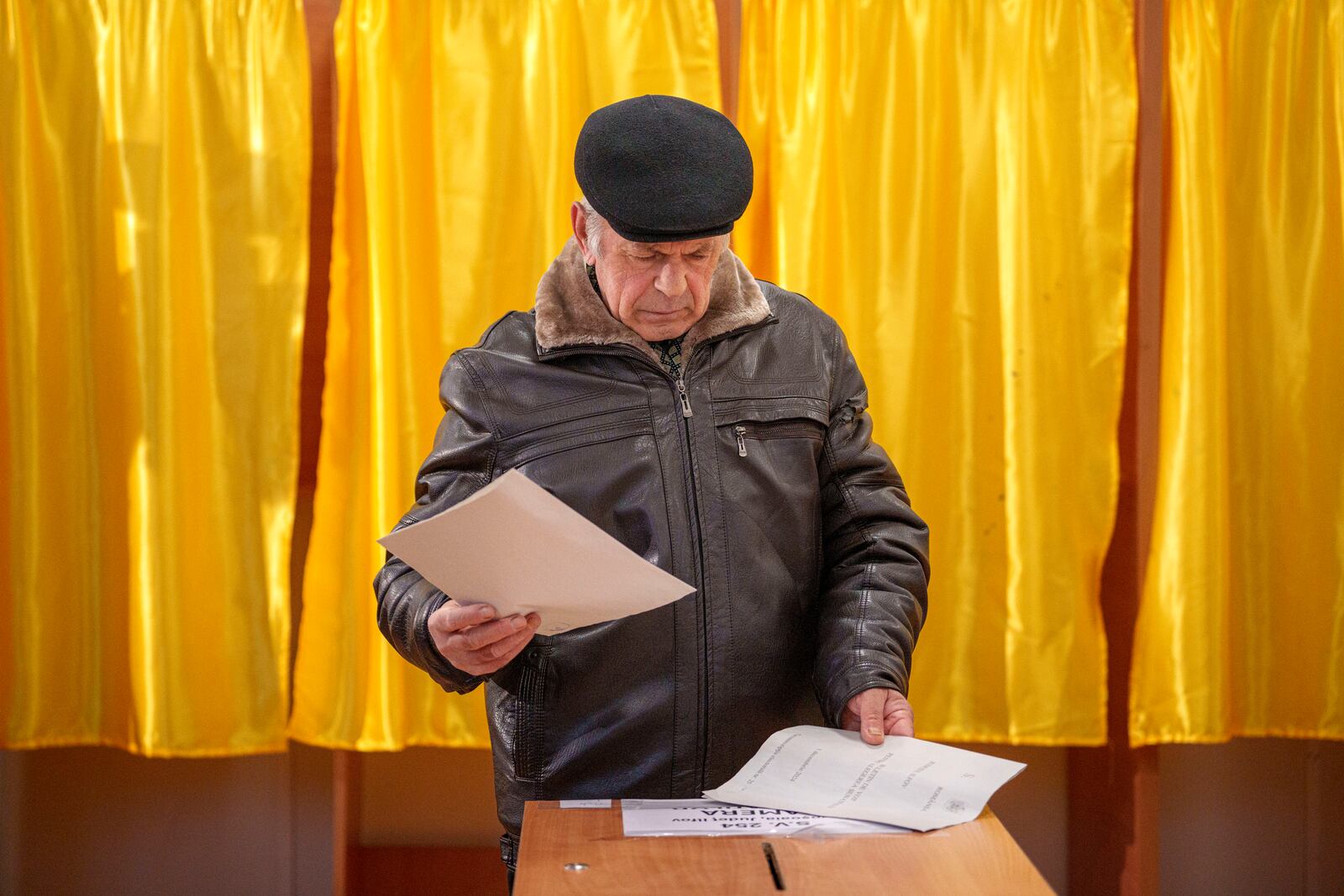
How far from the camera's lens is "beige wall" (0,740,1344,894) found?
2908 mm

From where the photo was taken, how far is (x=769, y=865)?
116 centimetres

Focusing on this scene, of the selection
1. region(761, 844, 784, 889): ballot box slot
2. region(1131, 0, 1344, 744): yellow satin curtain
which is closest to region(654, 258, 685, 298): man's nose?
region(761, 844, 784, 889): ballot box slot

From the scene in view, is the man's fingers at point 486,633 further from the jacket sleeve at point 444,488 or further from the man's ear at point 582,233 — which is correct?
the man's ear at point 582,233

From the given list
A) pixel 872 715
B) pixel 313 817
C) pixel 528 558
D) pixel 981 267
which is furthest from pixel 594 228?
pixel 313 817

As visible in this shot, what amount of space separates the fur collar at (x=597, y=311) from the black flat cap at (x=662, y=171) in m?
0.10

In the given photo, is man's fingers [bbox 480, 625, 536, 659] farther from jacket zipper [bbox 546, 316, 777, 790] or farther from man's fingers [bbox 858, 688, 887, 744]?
man's fingers [bbox 858, 688, 887, 744]

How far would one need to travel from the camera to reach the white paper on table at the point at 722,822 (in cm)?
124

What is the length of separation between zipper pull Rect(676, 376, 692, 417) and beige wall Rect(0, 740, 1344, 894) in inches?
65.0

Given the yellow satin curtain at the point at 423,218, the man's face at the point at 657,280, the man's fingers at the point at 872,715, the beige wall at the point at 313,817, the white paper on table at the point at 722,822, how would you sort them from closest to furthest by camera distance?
the white paper on table at the point at 722,822
the man's fingers at the point at 872,715
the man's face at the point at 657,280
the yellow satin curtain at the point at 423,218
the beige wall at the point at 313,817

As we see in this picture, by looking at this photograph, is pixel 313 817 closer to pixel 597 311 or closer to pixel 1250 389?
pixel 597 311

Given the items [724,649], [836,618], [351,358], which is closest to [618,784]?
[724,649]

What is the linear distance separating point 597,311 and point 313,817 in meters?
1.87

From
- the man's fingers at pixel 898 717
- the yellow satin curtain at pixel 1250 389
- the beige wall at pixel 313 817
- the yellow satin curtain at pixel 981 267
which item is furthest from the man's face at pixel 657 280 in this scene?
the beige wall at pixel 313 817

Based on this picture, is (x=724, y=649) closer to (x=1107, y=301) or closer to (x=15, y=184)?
(x=1107, y=301)
